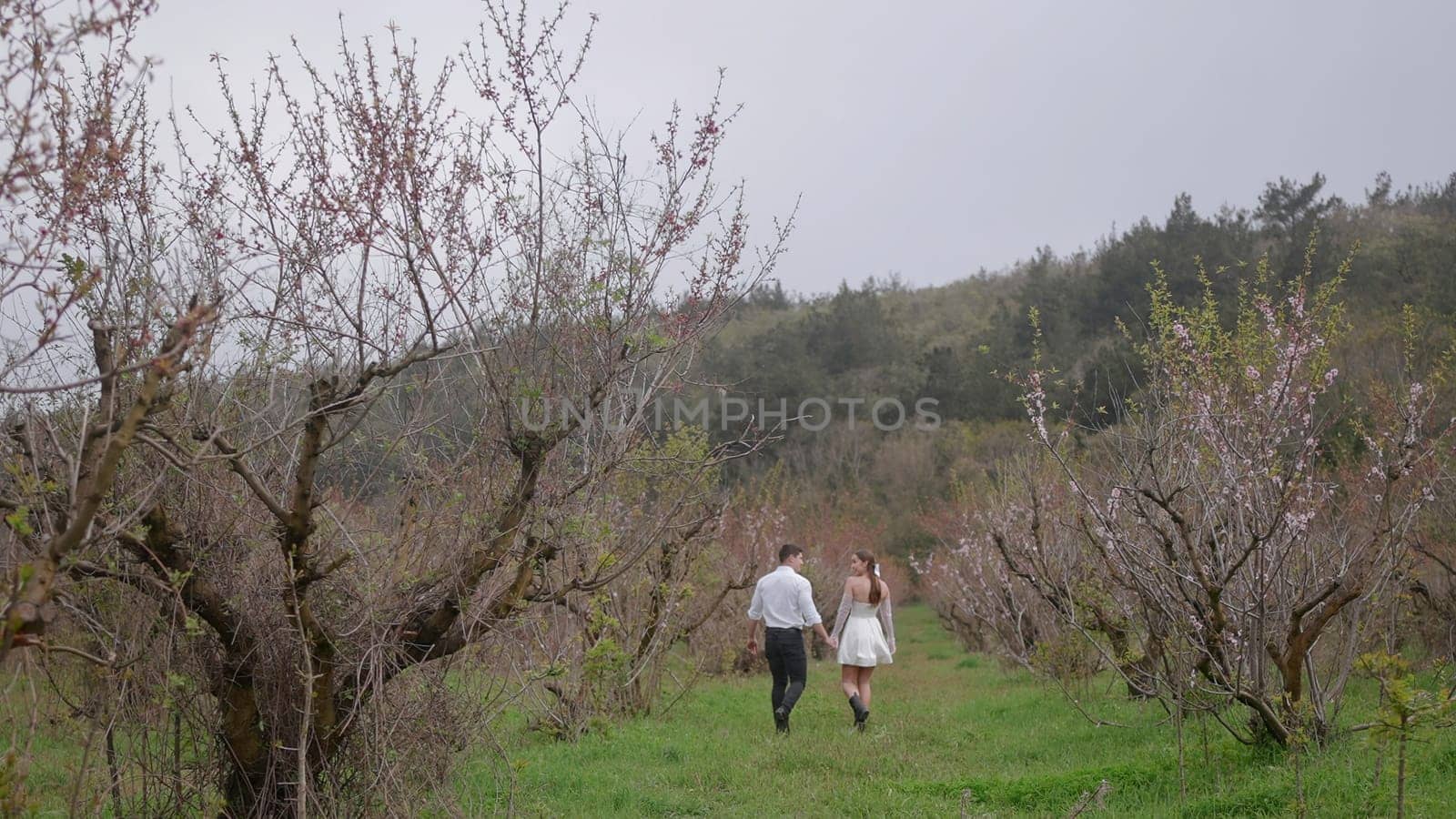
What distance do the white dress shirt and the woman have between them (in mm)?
449

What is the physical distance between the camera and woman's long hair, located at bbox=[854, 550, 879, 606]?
9.53 m

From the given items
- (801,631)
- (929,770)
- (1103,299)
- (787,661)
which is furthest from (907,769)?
(1103,299)

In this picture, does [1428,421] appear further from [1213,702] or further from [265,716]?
[265,716]

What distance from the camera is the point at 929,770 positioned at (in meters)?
7.44

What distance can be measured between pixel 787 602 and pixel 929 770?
1969 millimetres

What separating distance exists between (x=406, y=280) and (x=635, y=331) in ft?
3.63

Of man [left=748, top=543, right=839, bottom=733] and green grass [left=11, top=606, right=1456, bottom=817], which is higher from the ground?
man [left=748, top=543, right=839, bottom=733]

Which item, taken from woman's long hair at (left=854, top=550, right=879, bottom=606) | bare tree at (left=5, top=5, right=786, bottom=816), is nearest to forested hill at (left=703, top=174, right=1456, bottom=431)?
woman's long hair at (left=854, top=550, right=879, bottom=606)

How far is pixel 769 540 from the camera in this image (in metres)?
18.4

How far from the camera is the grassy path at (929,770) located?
18.8ft

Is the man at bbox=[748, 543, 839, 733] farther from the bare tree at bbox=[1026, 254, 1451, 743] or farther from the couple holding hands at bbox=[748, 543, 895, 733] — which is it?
the bare tree at bbox=[1026, 254, 1451, 743]

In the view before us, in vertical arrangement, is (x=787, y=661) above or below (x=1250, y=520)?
below

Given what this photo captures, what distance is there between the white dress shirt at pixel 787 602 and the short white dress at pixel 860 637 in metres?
0.42

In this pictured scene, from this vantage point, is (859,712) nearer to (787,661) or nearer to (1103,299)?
(787,661)
